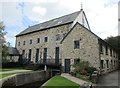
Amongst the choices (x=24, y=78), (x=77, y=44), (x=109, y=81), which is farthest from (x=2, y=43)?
(x=109, y=81)

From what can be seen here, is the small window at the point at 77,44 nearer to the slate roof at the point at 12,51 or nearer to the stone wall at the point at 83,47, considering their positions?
the stone wall at the point at 83,47

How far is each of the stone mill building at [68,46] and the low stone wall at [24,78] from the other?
3.60 metres

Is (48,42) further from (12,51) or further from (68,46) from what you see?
(12,51)

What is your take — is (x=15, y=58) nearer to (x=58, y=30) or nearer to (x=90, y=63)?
(x=58, y=30)

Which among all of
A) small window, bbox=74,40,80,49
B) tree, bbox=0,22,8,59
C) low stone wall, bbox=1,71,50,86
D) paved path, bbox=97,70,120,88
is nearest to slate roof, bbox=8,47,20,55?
tree, bbox=0,22,8,59

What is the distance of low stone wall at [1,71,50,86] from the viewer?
47.8 feet

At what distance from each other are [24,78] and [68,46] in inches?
350

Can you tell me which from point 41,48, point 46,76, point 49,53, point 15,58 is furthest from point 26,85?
point 15,58

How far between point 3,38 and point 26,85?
11.0m

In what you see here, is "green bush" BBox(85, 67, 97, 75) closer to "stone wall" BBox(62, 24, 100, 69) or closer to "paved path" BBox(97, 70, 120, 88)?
"stone wall" BBox(62, 24, 100, 69)

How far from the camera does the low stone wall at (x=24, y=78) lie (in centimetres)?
1456

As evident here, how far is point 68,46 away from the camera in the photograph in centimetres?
2322

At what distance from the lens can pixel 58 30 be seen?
94.4ft

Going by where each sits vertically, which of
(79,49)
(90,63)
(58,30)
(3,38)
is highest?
(58,30)
